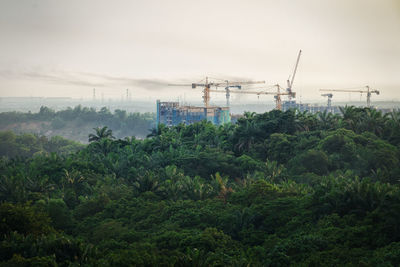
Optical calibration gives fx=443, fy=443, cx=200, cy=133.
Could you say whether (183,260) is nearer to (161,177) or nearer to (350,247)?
(350,247)

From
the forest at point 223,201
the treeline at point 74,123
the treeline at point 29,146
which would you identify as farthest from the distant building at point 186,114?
the forest at point 223,201

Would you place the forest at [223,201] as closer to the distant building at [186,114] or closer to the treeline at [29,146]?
the treeline at [29,146]

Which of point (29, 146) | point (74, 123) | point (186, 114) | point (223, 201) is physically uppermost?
point (186, 114)

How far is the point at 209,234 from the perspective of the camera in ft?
83.8

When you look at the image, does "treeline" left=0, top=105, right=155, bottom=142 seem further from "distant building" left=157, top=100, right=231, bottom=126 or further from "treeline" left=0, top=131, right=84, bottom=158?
"treeline" left=0, top=131, right=84, bottom=158

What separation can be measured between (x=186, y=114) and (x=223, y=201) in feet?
311

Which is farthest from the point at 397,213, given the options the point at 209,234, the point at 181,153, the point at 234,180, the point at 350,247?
the point at 181,153

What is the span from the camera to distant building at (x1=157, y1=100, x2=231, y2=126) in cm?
12794

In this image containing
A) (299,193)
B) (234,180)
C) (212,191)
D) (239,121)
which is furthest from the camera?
(239,121)

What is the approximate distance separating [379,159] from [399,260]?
2465 centimetres

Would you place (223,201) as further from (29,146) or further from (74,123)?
(74,123)

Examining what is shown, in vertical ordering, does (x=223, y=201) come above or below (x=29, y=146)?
above

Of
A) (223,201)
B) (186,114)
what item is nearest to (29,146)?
(186,114)

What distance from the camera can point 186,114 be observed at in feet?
422
